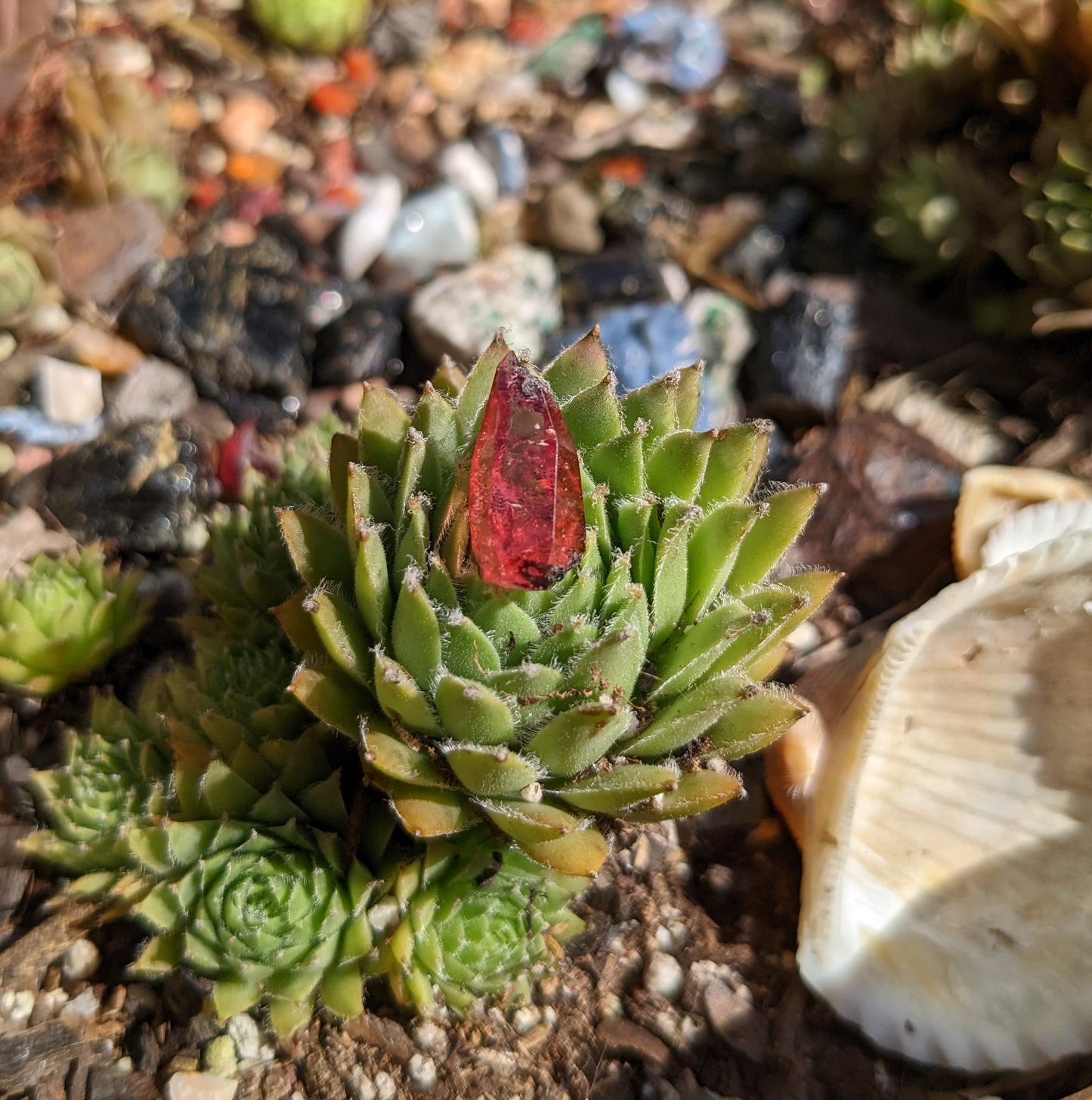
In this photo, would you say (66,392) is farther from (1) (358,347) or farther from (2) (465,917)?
(2) (465,917)

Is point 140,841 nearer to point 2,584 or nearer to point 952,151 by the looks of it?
point 2,584

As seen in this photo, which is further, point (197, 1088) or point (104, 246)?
point (104, 246)

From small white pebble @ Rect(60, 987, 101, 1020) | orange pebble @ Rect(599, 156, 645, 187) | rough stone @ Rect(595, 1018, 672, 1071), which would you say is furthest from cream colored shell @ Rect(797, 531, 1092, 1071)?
orange pebble @ Rect(599, 156, 645, 187)

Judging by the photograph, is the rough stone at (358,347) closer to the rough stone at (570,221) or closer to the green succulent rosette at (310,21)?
the rough stone at (570,221)

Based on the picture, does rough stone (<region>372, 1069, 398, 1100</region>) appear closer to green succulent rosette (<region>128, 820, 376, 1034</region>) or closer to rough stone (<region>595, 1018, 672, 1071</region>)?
green succulent rosette (<region>128, 820, 376, 1034</region>)

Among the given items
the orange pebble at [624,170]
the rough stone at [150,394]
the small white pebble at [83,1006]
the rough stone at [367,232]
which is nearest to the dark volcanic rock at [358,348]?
the rough stone at [367,232]

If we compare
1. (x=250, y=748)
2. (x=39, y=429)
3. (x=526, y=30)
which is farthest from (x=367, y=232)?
(x=250, y=748)
